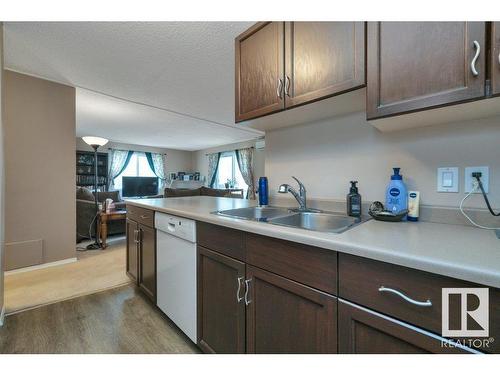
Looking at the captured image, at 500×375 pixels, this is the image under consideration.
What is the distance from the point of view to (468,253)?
22.6 inches

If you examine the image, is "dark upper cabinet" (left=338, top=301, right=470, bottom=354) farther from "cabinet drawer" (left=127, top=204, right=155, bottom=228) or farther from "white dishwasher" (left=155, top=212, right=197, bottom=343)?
"cabinet drawer" (left=127, top=204, right=155, bottom=228)

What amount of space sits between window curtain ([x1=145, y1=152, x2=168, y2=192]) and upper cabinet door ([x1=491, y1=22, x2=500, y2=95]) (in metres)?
7.89

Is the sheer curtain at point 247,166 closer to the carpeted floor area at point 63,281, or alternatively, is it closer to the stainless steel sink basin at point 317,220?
the carpeted floor area at point 63,281

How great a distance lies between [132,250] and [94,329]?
65cm

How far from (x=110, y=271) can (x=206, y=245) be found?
197 centimetres

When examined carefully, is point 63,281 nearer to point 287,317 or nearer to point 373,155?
point 287,317

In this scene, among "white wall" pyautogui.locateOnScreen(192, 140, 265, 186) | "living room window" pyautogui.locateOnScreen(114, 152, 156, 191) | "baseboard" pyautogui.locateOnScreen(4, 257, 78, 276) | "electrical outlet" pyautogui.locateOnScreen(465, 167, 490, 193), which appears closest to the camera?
"electrical outlet" pyautogui.locateOnScreen(465, 167, 490, 193)

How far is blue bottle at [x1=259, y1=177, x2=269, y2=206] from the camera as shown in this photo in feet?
5.40

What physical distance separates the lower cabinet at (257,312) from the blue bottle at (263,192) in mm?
634

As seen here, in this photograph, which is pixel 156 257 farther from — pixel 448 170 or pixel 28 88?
pixel 28 88

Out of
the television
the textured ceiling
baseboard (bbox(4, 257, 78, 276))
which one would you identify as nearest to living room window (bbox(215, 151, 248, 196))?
the television

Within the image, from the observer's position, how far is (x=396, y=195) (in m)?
1.05

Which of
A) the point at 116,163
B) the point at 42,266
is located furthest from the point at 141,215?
the point at 116,163
